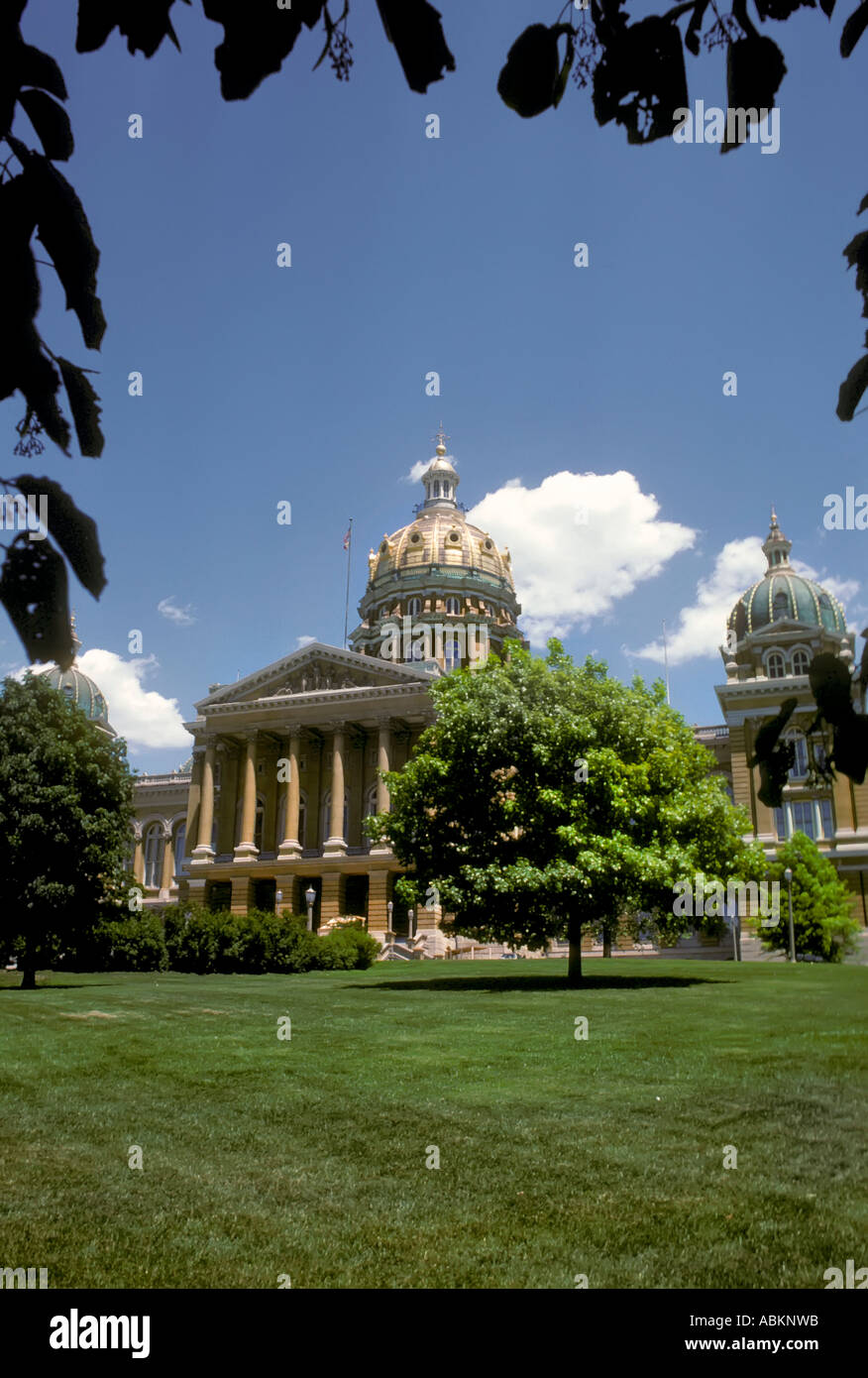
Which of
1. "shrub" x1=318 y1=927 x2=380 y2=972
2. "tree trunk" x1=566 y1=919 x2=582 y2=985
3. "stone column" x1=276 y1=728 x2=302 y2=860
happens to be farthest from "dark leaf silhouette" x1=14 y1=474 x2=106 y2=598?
"stone column" x1=276 y1=728 x2=302 y2=860

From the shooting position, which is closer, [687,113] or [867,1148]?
[687,113]

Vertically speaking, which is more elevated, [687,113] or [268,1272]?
[687,113]

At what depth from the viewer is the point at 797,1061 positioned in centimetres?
1509

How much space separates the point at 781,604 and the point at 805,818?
1570 cm

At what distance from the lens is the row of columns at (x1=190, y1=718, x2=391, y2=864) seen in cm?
7088

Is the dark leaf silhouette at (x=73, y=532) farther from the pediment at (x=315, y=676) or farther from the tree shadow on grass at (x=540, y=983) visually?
the pediment at (x=315, y=676)

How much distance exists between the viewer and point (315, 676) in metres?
73.6

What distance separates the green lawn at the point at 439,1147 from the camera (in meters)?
7.78

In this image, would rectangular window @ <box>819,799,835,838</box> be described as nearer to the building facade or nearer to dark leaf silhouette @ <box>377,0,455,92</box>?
the building facade

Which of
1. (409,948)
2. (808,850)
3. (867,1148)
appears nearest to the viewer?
(867,1148)

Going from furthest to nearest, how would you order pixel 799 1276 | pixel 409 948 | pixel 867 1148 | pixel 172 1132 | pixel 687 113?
pixel 409 948 < pixel 172 1132 < pixel 867 1148 < pixel 799 1276 < pixel 687 113
